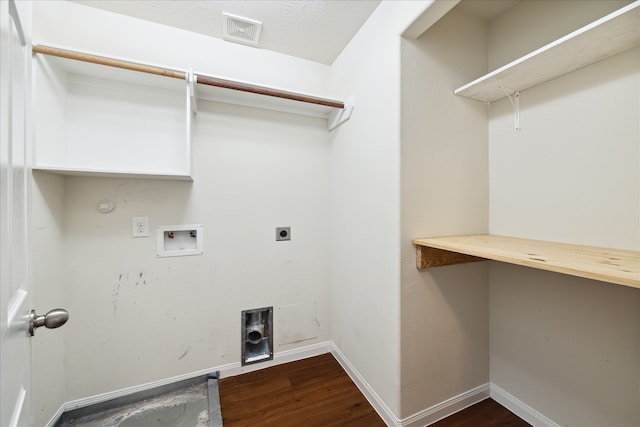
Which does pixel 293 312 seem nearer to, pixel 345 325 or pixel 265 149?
pixel 345 325

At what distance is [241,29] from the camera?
1655mm

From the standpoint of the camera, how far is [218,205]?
173 cm

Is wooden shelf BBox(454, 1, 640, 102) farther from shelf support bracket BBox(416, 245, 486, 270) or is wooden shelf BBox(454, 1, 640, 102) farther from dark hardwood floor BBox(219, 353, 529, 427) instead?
dark hardwood floor BBox(219, 353, 529, 427)

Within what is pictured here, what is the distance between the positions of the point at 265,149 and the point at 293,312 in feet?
4.38

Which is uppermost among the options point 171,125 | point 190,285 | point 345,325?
point 171,125

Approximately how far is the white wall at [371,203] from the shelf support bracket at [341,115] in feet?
0.16

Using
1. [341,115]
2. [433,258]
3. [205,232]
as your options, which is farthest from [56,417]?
[341,115]

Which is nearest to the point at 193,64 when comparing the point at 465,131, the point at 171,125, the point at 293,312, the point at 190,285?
the point at 171,125

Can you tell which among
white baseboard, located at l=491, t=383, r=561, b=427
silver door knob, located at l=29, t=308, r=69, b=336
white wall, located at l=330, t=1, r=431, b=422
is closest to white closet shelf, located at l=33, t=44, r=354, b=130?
white wall, located at l=330, t=1, r=431, b=422

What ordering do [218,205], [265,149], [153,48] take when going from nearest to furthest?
[153,48], [218,205], [265,149]

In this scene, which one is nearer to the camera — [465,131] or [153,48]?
[465,131]

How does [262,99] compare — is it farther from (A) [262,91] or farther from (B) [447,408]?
(B) [447,408]

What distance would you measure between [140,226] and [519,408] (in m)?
2.58

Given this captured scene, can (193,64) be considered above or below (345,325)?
above
